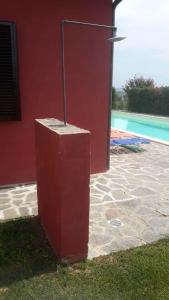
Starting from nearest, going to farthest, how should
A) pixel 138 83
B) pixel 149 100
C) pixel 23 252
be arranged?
pixel 23 252, pixel 149 100, pixel 138 83

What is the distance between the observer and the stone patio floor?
432 centimetres

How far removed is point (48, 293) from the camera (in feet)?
10.4

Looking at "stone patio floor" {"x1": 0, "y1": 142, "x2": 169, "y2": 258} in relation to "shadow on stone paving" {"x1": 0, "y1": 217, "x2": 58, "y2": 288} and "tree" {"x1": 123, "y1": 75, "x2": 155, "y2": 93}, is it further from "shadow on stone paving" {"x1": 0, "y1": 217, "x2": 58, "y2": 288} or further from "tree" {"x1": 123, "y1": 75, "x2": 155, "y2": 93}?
"tree" {"x1": 123, "y1": 75, "x2": 155, "y2": 93}

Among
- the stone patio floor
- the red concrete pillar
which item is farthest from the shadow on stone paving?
the stone patio floor

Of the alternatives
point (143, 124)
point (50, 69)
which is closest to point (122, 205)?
point (50, 69)

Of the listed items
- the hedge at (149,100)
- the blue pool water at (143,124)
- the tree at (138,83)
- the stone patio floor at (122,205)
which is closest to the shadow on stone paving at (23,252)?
the stone patio floor at (122,205)

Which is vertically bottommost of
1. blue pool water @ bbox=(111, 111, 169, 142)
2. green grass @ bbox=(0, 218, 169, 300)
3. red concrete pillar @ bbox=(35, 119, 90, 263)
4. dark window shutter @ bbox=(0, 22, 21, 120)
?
blue pool water @ bbox=(111, 111, 169, 142)

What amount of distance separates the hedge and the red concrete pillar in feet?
70.6

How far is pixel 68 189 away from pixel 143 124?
18.1 meters

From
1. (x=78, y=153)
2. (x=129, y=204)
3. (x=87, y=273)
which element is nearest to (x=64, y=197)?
(x=78, y=153)

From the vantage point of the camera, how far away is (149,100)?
25.2 m

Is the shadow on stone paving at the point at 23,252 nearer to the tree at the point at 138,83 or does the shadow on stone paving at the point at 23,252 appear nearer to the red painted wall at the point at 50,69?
the red painted wall at the point at 50,69

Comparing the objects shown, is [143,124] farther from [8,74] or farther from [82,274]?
[82,274]

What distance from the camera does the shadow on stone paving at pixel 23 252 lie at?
349 cm
